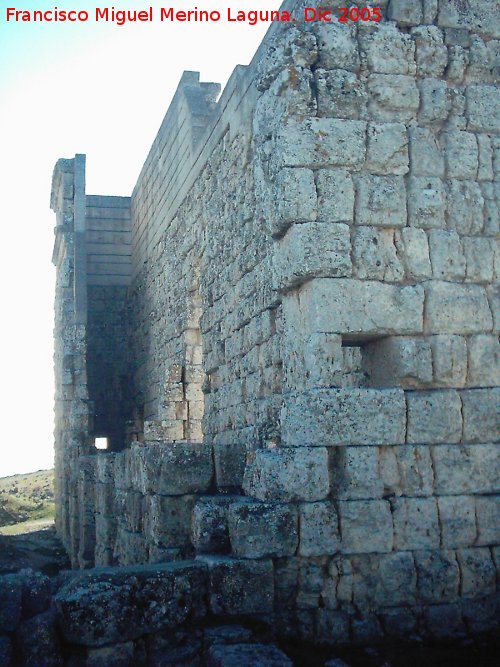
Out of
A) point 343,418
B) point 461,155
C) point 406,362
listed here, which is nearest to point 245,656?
point 343,418

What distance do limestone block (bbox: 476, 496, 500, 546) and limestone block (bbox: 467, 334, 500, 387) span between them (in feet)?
2.48

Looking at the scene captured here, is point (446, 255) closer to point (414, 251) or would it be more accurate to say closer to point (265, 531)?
point (414, 251)

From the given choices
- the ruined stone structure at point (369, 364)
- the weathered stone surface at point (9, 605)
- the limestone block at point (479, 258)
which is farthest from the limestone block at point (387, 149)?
the weathered stone surface at point (9, 605)

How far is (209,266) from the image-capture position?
922 cm

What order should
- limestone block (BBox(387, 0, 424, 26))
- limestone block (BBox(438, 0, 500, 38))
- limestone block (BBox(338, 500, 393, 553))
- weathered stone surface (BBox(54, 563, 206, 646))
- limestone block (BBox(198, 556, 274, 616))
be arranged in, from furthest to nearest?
limestone block (BBox(438, 0, 500, 38)) < limestone block (BBox(387, 0, 424, 26)) < limestone block (BBox(338, 500, 393, 553)) < limestone block (BBox(198, 556, 274, 616)) < weathered stone surface (BBox(54, 563, 206, 646))

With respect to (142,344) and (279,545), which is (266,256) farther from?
(142,344)

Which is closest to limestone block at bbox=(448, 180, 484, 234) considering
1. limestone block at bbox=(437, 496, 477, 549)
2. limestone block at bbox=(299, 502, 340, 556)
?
limestone block at bbox=(437, 496, 477, 549)

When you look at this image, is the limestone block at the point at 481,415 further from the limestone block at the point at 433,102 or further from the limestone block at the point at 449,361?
the limestone block at the point at 433,102

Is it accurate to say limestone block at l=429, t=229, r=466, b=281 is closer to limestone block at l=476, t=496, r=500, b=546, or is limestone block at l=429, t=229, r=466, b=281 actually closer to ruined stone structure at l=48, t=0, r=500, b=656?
ruined stone structure at l=48, t=0, r=500, b=656

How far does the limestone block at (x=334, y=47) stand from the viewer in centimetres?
523

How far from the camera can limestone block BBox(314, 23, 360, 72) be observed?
17.2 feet

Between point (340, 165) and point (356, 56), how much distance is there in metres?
0.80

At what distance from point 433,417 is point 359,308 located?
0.84 meters

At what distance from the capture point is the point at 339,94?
5207 mm
